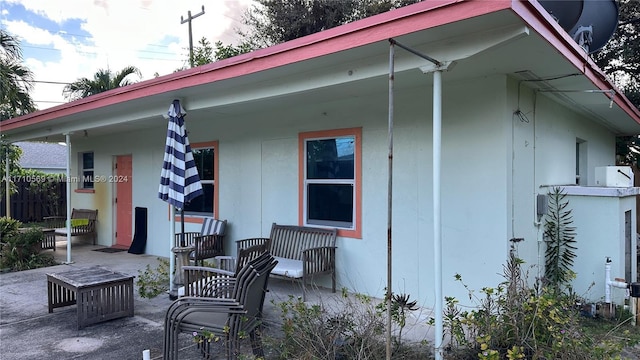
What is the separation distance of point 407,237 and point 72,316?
389 centimetres

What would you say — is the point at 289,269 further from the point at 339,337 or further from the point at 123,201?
the point at 123,201

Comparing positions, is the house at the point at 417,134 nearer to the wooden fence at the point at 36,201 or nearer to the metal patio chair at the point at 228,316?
the metal patio chair at the point at 228,316

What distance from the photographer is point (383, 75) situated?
382 centimetres

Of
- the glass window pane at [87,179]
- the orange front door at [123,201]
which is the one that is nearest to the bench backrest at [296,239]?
the orange front door at [123,201]

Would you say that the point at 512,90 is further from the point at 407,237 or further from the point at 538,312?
the point at 538,312

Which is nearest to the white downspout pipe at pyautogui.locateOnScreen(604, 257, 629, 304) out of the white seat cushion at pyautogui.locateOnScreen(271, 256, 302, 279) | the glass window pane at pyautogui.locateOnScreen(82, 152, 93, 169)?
the white seat cushion at pyautogui.locateOnScreen(271, 256, 302, 279)

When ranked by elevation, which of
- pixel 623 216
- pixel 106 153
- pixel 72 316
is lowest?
pixel 72 316

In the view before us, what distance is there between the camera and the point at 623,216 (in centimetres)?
490

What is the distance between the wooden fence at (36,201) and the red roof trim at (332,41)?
489 inches

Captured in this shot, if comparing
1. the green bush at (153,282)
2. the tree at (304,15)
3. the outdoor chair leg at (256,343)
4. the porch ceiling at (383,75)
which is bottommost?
the green bush at (153,282)

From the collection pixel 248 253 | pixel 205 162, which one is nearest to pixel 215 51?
pixel 205 162

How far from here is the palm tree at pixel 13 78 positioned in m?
9.51

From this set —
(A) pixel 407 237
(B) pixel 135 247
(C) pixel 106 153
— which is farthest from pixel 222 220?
(C) pixel 106 153

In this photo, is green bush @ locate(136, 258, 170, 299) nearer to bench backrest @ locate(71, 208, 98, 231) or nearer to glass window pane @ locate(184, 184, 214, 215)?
glass window pane @ locate(184, 184, 214, 215)
